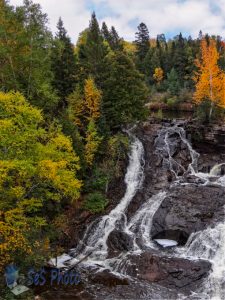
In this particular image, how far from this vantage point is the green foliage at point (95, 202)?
89.9 ft

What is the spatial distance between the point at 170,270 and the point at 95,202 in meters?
9.39

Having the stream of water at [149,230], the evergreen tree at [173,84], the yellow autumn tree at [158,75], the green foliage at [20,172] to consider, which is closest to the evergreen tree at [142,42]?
the yellow autumn tree at [158,75]

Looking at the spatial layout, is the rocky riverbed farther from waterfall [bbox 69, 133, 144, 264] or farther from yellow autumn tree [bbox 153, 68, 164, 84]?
yellow autumn tree [bbox 153, 68, 164, 84]

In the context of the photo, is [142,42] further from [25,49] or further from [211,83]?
[25,49]

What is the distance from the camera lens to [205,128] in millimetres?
36656

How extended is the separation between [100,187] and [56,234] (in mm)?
7227

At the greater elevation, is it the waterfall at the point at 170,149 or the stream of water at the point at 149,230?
the waterfall at the point at 170,149

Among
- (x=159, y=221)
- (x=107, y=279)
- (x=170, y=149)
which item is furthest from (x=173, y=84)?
(x=107, y=279)

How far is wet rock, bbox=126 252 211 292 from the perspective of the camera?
63.8 ft

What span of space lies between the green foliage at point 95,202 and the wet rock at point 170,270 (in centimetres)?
647

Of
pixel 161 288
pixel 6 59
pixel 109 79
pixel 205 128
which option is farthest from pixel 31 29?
pixel 161 288

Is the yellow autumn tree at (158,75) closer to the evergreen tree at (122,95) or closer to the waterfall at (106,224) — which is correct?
the evergreen tree at (122,95)

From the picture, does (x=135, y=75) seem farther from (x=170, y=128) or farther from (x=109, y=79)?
(x=170, y=128)

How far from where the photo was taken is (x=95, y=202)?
27844 millimetres
